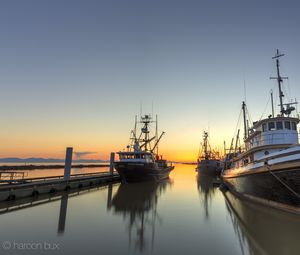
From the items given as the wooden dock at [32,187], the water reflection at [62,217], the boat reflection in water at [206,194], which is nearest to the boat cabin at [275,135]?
the boat reflection in water at [206,194]

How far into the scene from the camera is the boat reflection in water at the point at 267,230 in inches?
377

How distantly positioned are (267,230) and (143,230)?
249 inches

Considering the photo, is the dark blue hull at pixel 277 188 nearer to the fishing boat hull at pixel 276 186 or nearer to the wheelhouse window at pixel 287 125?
the fishing boat hull at pixel 276 186

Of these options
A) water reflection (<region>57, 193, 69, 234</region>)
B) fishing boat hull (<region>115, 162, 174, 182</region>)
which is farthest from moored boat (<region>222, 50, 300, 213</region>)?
fishing boat hull (<region>115, 162, 174, 182</region>)

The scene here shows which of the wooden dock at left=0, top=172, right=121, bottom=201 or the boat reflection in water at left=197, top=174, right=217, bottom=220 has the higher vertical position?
the wooden dock at left=0, top=172, right=121, bottom=201

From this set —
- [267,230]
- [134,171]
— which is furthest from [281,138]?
[134,171]

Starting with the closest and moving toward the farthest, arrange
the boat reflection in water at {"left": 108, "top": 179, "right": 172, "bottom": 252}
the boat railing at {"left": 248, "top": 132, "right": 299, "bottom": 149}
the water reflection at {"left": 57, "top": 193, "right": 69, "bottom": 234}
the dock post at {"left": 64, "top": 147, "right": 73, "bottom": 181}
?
1. the boat reflection in water at {"left": 108, "top": 179, "right": 172, "bottom": 252}
2. the water reflection at {"left": 57, "top": 193, "right": 69, "bottom": 234}
3. the boat railing at {"left": 248, "top": 132, "right": 299, "bottom": 149}
4. the dock post at {"left": 64, "top": 147, "right": 73, "bottom": 181}

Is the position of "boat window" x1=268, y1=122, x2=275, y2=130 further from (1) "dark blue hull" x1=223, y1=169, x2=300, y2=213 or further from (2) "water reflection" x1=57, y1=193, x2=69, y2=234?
(2) "water reflection" x1=57, y1=193, x2=69, y2=234

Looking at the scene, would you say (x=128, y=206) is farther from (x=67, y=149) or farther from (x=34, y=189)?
(x=67, y=149)

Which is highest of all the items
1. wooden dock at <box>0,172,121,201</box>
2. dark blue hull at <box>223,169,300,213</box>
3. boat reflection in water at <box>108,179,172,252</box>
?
dark blue hull at <box>223,169,300,213</box>

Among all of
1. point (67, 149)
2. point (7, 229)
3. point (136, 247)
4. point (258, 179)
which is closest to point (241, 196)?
point (258, 179)

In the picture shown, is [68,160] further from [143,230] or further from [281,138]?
[281,138]

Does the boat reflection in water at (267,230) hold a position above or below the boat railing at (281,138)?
below

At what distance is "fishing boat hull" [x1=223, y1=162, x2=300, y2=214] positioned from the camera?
41.8ft
